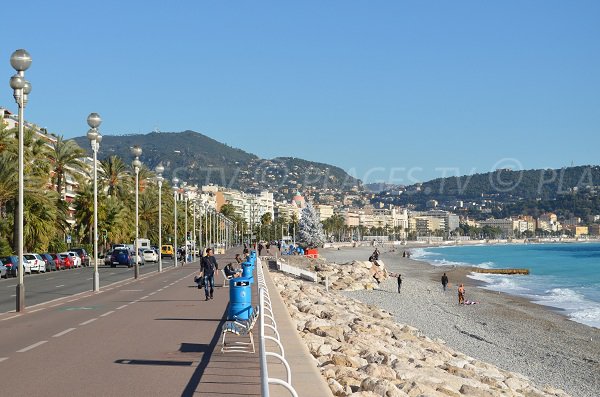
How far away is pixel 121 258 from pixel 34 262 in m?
10.8

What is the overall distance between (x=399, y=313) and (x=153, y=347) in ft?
92.9

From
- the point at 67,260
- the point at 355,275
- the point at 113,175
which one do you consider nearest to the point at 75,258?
the point at 67,260

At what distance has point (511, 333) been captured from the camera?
117 feet

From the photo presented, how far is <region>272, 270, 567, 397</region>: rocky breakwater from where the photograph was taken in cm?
1288

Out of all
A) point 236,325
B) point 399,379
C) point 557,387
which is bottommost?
point 557,387

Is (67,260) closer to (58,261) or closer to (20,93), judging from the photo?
(58,261)

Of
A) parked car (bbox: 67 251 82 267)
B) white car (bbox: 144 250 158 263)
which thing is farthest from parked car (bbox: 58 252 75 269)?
white car (bbox: 144 250 158 263)

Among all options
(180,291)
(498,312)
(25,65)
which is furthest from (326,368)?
(498,312)

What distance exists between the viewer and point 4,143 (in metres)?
58.6

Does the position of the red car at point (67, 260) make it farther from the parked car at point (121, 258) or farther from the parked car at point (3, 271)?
the parked car at point (3, 271)

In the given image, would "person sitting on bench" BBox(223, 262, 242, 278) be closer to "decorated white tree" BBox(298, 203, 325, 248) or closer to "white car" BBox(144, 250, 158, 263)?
"white car" BBox(144, 250, 158, 263)

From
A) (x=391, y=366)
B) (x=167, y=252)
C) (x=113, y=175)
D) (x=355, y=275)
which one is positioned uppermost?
(x=113, y=175)

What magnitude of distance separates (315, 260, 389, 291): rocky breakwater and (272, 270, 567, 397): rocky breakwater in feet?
101

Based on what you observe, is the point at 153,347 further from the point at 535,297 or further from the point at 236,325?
the point at 535,297
